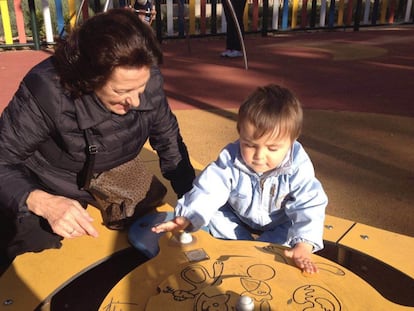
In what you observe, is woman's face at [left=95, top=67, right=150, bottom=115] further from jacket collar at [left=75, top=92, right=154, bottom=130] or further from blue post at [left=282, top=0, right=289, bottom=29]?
blue post at [left=282, top=0, right=289, bottom=29]

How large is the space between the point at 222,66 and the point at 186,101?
56.6 inches

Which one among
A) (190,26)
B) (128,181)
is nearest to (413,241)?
(128,181)

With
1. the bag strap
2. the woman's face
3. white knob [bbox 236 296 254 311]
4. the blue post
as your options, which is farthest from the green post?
white knob [bbox 236 296 254 311]

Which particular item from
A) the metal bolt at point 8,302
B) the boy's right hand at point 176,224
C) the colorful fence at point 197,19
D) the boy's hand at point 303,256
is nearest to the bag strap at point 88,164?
the boy's right hand at point 176,224

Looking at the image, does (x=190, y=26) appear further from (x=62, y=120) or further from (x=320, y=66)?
(x=62, y=120)

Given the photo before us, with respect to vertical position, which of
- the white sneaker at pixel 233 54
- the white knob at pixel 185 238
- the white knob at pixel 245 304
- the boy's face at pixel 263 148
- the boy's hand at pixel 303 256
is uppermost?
the boy's face at pixel 263 148

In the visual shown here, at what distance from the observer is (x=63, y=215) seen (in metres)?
1.31

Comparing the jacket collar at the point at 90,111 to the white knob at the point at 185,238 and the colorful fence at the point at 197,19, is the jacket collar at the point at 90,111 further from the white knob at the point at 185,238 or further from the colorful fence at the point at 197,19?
the colorful fence at the point at 197,19

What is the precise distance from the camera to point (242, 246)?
4.81 ft

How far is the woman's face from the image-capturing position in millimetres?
1361

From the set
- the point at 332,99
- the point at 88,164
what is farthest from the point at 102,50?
the point at 332,99

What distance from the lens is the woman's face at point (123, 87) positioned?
136 cm

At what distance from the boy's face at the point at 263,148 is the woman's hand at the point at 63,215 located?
1.57 feet

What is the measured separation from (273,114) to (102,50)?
491 millimetres
